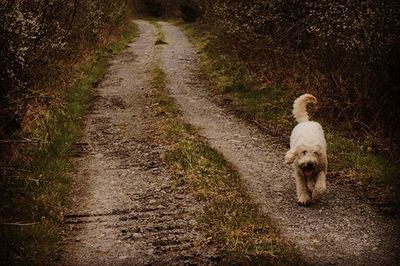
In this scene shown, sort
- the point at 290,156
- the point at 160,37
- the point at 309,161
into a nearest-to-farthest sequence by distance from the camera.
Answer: the point at 309,161, the point at 290,156, the point at 160,37

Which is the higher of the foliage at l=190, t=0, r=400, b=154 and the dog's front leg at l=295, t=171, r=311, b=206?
the foliage at l=190, t=0, r=400, b=154

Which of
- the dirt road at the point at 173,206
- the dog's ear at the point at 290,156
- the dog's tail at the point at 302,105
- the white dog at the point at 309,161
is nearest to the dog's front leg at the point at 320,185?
the white dog at the point at 309,161

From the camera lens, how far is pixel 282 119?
10.9 m

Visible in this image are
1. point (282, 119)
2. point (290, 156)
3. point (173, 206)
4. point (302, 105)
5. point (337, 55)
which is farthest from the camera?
point (282, 119)

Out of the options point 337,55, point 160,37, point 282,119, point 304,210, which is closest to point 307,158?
point 304,210

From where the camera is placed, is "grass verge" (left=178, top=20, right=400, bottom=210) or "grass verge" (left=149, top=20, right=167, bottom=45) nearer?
"grass verge" (left=178, top=20, right=400, bottom=210)

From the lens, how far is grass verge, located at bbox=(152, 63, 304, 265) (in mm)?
5293

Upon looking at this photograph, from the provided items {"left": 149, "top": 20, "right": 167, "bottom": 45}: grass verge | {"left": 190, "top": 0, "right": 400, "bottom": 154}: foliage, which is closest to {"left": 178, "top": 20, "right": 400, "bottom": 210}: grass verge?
{"left": 190, "top": 0, "right": 400, "bottom": 154}: foliage

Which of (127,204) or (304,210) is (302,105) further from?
(127,204)

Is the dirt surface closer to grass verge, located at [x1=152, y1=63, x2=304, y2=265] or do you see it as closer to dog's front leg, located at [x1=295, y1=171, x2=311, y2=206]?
grass verge, located at [x1=152, y1=63, x2=304, y2=265]

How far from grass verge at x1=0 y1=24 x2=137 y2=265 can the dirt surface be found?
8.4 inches

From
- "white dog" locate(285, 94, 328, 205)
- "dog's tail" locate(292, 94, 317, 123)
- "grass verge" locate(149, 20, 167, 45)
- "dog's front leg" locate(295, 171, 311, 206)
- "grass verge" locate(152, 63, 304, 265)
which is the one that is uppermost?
"dog's tail" locate(292, 94, 317, 123)

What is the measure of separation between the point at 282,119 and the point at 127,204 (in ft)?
16.7

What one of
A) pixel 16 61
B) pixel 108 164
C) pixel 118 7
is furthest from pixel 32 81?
pixel 118 7
